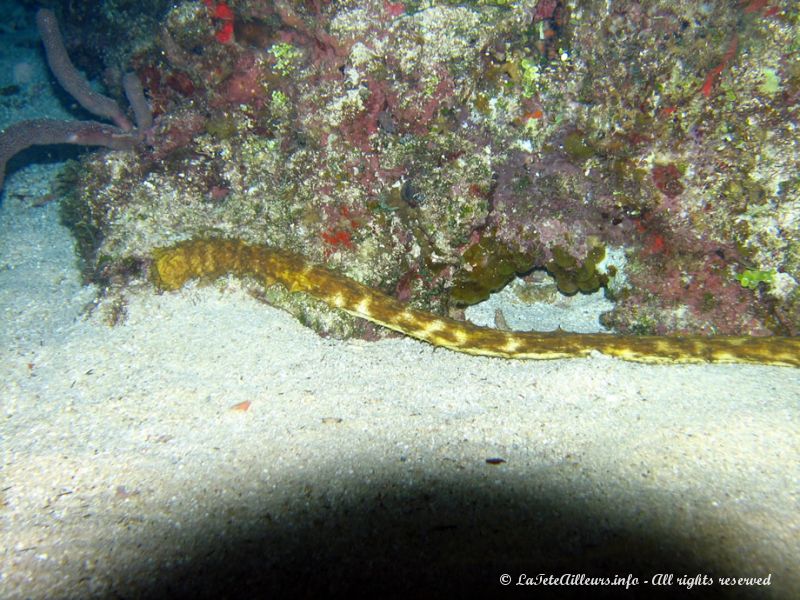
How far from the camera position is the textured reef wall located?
3434mm

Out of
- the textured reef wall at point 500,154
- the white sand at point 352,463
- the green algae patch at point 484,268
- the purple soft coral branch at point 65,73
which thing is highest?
the purple soft coral branch at point 65,73

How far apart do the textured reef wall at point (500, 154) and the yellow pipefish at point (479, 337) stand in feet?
0.64

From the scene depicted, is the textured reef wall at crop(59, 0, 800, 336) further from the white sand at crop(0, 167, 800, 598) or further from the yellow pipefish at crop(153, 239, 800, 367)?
the white sand at crop(0, 167, 800, 598)

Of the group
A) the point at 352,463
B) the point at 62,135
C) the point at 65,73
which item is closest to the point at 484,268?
the point at 352,463

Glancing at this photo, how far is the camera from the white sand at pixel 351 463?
6.82ft

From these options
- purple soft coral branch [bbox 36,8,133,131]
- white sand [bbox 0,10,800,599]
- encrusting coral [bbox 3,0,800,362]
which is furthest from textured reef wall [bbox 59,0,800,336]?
purple soft coral branch [bbox 36,8,133,131]

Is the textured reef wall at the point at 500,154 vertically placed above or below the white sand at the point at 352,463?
above

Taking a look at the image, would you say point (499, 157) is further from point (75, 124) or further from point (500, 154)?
point (75, 124)

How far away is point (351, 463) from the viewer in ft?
Result: 8.93

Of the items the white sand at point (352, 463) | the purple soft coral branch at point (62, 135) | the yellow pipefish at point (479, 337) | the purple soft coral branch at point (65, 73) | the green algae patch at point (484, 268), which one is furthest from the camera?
the purple soft coral branch at point (65, 73)

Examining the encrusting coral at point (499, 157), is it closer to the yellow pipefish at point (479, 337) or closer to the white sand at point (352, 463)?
the yellow pipefish at point (479, 337)

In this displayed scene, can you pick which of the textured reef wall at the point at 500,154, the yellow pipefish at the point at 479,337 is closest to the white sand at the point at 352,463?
the yellow pipefish at the point at 479,337

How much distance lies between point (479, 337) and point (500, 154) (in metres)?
1.74

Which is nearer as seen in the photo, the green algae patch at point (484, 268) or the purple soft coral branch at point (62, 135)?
the green algae patch at point (484, 268)
